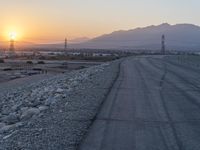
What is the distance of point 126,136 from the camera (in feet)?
37.2

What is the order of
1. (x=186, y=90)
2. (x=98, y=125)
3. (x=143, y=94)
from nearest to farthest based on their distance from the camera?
(x=98, y=125) → (x=143, y=94) → (x=186, y=90)

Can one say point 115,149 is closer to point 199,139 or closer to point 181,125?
point 199,139

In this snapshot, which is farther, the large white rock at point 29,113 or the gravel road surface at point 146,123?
the large white rock at point 29,113

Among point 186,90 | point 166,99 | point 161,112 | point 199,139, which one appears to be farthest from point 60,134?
point 186,90

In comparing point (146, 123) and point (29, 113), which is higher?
point (146, 123)

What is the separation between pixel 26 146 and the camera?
10.1 metres

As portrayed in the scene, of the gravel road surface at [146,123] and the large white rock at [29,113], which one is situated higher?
the gravel road surface at [146,123]

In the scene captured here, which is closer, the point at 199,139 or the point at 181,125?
the point at 199,139

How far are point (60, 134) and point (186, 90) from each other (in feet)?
43.1

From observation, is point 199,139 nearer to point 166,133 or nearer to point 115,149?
point 166,133

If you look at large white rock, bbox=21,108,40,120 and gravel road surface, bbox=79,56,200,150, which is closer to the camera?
gravel road surface, bbox=79,56,200,150

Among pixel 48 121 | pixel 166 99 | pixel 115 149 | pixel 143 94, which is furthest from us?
pixel 143 94

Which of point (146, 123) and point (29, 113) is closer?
point (146, 123)

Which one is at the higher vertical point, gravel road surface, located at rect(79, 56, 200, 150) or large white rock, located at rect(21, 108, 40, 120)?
gravel road surface, located at rect(79, 56, 200, 150)
